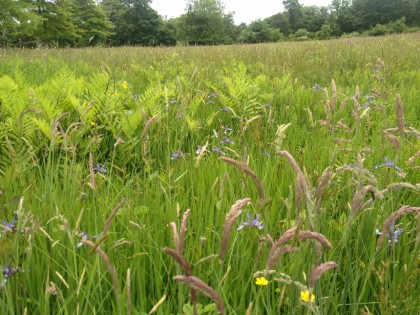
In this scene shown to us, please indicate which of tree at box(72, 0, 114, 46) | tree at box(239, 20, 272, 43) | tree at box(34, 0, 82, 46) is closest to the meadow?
tree at box(34, 0, 82, 46)

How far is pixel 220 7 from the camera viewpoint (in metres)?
63.0

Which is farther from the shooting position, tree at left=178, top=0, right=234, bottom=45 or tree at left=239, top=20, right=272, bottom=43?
tree at left=178, top=0, right=234, bottom=45

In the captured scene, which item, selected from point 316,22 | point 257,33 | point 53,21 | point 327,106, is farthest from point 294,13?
point 327,106

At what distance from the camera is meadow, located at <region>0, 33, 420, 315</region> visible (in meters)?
0.81

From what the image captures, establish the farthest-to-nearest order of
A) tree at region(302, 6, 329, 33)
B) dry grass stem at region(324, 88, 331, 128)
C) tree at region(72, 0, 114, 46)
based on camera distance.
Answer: tree at region(302, 6, 329, 33)
tree at region(72, 0, 114, 46)
dry grass stem at region(324, 88, 331, 128)

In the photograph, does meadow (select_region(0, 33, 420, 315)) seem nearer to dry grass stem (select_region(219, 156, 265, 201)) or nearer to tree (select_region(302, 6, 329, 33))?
dry grass stem (select_region(219, 156, 265, 201))

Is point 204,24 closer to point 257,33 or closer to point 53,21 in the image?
point 257,33

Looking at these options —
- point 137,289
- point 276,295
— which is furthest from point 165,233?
point 276,295

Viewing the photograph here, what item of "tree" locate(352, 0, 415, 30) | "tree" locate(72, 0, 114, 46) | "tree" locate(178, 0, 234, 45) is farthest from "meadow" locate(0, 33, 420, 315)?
"tree" locate(352, 0, 415, 30)

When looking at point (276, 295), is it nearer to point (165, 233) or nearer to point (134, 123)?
point (165, 233)

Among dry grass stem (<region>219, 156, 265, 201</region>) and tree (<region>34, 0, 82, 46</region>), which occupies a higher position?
tree (<region>34, 0, 82, 46</region>)

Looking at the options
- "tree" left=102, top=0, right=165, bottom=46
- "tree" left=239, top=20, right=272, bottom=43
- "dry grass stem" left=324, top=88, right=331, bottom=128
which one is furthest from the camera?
"tree" left=102, top=0, right=165, bottom=46

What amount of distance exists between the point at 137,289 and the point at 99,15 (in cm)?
4619

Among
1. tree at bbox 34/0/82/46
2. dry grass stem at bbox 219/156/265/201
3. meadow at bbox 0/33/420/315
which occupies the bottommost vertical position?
meadow at bbox 0/33/420/315
